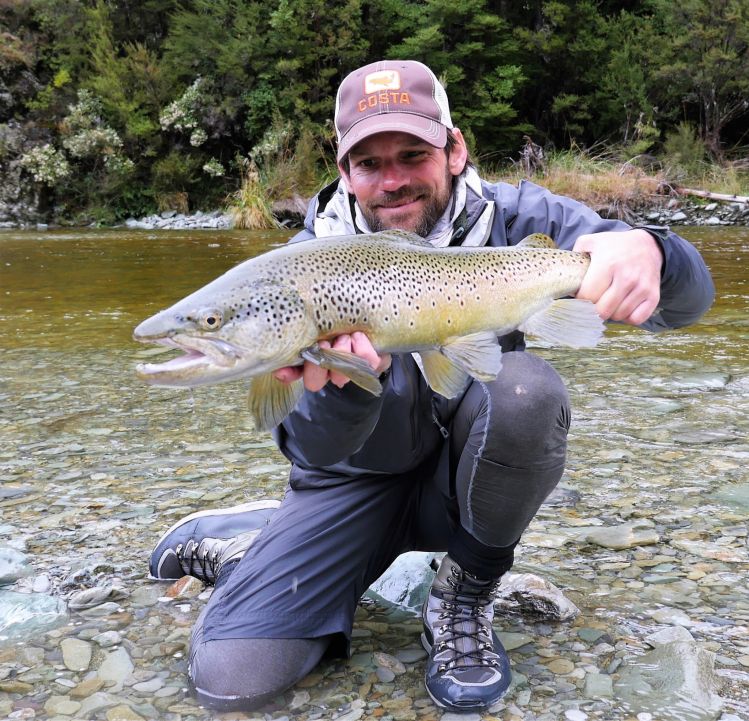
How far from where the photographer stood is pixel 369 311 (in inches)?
92.0

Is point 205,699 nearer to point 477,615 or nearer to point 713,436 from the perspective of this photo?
point 477,615

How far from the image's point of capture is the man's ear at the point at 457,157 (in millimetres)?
3164

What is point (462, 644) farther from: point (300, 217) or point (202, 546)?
point (300, 217)

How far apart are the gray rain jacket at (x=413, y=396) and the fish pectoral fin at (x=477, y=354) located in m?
0.28

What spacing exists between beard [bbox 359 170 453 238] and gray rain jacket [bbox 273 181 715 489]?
0.12 m

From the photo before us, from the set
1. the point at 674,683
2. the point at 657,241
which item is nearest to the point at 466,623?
the point at 674,683

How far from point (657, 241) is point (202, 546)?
2.07 m

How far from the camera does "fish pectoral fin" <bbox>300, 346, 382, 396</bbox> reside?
216cm

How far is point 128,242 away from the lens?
18.9 metres

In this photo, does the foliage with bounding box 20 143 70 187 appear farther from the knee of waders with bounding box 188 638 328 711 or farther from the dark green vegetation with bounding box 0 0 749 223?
the knee of waders with bounding box 188 638 328 711

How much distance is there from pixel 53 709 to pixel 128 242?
58.8ft

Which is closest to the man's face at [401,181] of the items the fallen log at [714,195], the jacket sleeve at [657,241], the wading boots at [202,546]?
the jacket sleeve at [657,241]

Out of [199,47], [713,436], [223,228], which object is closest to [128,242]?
[223,228]

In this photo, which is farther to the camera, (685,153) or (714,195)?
(685,153)
